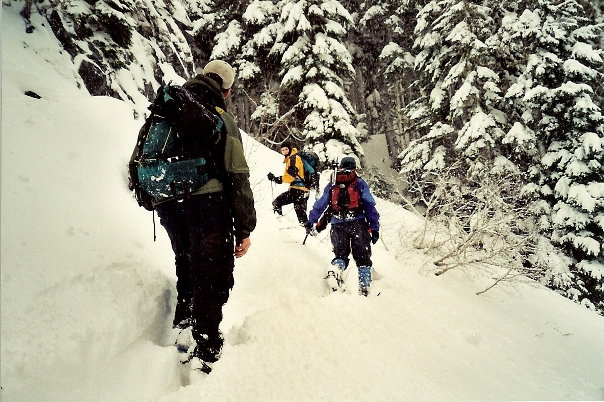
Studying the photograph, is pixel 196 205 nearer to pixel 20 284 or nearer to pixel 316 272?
pixel 20 284

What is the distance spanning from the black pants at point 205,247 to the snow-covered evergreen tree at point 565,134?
1247 cm

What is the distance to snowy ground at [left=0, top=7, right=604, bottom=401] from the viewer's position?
196cm

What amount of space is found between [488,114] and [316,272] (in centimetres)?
1190

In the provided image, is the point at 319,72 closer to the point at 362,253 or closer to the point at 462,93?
the point at 462,93

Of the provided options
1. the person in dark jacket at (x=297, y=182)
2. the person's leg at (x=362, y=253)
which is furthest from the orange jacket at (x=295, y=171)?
the person's leg at (x=362, y=253)

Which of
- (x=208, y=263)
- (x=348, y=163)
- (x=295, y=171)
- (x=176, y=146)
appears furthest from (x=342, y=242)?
(x=176, y=146)

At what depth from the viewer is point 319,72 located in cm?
1330

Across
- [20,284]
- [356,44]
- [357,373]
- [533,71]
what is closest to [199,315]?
[20,284]

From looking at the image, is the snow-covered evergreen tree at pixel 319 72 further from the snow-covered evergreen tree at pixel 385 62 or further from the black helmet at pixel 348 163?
the black helmet at pixel 348 163

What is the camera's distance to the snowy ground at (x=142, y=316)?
1957 mm

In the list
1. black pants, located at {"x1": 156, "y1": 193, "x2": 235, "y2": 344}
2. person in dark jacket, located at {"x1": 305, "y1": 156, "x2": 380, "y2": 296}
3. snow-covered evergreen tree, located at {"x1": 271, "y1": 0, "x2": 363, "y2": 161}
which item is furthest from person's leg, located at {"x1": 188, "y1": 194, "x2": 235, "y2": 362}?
snow-covered evergreen tree, located at {"x1": 271, "y1": 0, "x2": 363, "y2": 161}

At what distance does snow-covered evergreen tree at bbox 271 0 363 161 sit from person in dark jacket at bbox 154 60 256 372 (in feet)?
34.5

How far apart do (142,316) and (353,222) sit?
2593 mm

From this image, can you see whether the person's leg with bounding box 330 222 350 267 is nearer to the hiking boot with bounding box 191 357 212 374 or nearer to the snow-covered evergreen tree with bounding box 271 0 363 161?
the hiking boot with bounding box 191 357 212 374
